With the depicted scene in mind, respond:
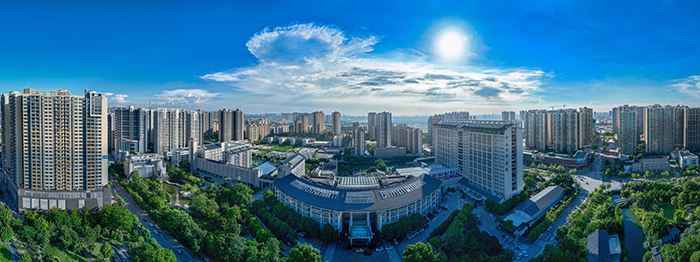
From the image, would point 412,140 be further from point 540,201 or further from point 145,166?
point 145,166

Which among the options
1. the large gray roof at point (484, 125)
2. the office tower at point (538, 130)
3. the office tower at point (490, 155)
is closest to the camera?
the office tower at point (490, 155)

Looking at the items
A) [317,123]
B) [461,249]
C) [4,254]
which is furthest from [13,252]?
[317,123]

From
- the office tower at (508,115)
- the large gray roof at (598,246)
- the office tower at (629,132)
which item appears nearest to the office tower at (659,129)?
the office tower at (629,132)

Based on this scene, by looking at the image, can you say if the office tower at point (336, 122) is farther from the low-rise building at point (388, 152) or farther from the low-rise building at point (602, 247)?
the low-rise building at point (602, 247)

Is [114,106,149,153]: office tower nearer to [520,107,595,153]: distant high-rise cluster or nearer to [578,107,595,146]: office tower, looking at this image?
[520,107,595,153]: distant high-rise cluster

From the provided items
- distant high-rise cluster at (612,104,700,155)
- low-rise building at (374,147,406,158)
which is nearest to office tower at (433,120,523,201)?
A: low-rise building at (374,147,406,158)

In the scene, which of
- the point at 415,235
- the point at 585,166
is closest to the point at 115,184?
the point at 415,235
